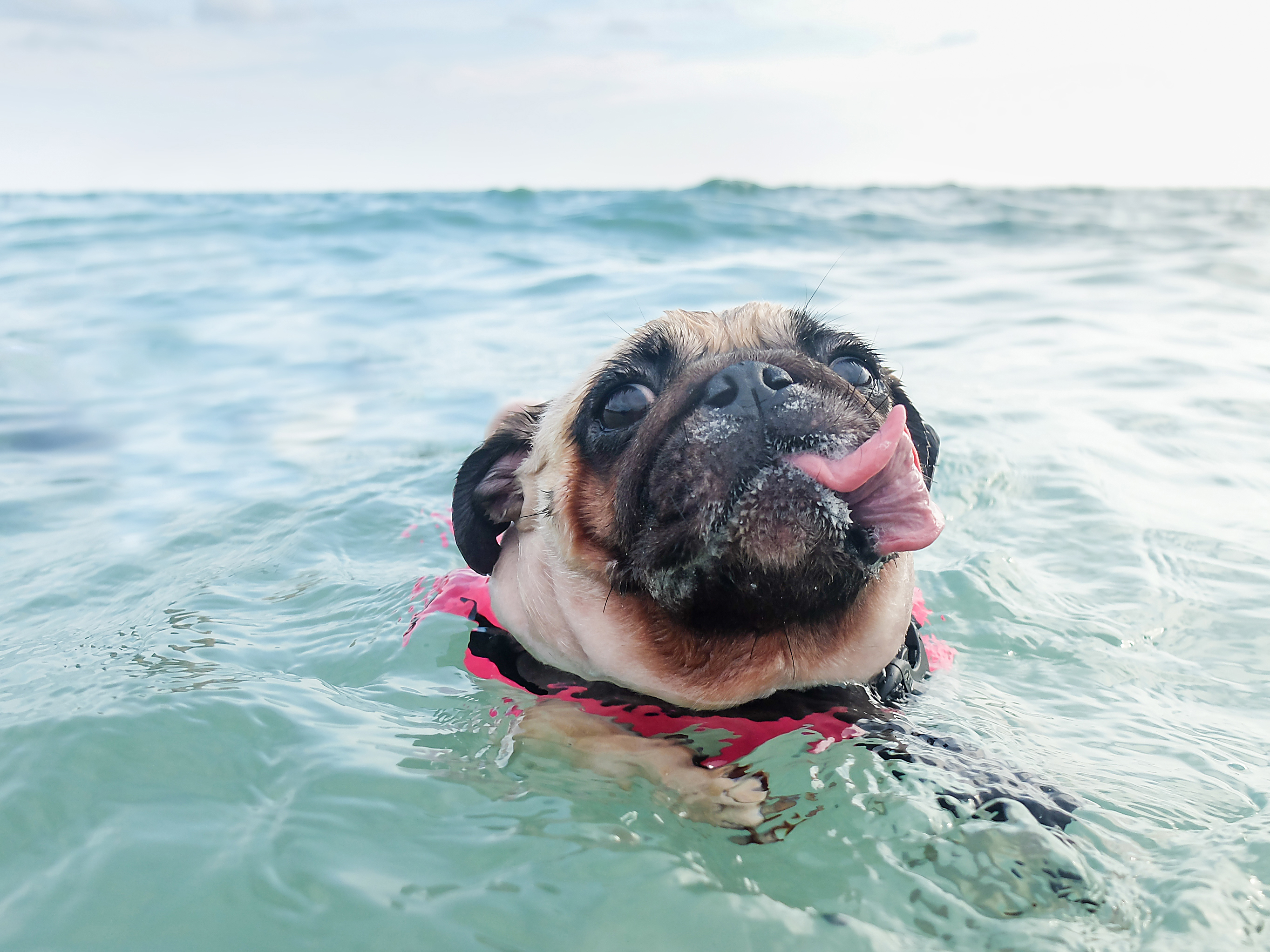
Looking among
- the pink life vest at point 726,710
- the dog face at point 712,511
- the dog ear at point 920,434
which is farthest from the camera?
the dog ear at point 920,434

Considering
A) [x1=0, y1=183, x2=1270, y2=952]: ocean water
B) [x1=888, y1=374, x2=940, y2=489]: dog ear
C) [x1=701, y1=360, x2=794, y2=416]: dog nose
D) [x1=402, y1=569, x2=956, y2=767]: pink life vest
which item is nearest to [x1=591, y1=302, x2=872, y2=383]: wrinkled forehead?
[x1=888, y1=374, x2=940, y2=489]: dog ear

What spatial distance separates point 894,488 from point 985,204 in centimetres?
2716

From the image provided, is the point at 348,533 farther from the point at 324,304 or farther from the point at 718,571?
the point at 324,304

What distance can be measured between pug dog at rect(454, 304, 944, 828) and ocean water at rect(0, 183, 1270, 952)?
0.27 meters

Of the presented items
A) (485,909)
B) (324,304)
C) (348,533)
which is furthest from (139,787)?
(324,304)

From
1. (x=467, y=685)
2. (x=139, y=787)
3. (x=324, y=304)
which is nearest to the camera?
(x=139, y=787)

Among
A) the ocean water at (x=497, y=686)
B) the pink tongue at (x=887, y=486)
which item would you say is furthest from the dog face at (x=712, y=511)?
the ocean water at (x=497, y=686)

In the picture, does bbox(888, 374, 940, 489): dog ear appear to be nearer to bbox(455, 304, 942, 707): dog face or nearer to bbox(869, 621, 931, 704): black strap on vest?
bbox(455, 304, 942, 707): dog face

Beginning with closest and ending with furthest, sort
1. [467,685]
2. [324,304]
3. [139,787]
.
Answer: [139,787] → [467,685] → [324,304]

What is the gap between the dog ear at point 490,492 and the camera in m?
3.85

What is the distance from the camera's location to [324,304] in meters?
14.9

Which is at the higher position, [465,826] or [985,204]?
[985,204]

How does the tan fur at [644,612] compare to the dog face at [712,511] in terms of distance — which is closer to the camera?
the dog face at [712,511]

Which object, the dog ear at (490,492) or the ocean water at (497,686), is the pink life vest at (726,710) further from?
the dog ear at (490,492)
